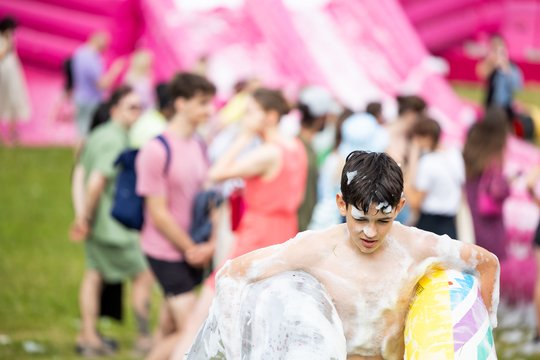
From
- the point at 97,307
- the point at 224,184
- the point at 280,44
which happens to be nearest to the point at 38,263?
the point at 97,307

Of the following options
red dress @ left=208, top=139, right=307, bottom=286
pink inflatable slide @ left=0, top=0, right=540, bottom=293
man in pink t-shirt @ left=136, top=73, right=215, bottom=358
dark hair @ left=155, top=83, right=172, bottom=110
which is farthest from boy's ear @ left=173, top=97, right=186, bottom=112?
pink inflatable slide @ left=0, top=0, right=540, bottom=293

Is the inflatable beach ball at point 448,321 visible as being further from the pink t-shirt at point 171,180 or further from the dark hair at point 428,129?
the dark hair at point 428,129

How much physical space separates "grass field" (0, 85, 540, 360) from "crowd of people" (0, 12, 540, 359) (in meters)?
0.32

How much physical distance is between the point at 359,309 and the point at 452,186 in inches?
116

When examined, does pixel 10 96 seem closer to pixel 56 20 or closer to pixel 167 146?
pixel 56 20

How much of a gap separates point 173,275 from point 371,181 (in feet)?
6.99

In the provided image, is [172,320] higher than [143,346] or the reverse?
higher

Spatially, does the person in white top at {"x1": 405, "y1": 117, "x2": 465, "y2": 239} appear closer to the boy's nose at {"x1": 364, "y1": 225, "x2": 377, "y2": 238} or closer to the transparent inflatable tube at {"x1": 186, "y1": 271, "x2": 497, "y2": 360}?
the transparent inflatable tube at {"x1": 186, "y1": 271, "x2": 497, "y2": 360}

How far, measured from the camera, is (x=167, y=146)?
4.98m

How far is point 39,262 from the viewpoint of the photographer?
25.0ft

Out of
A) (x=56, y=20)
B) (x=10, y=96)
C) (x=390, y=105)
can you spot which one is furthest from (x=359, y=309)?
(x=56, y=20)

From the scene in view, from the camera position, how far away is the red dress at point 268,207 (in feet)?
16.5

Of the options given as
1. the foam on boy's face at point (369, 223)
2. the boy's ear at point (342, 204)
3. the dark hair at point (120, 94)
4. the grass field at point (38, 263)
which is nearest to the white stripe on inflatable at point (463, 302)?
the foam on boy's face at point (369, 223)

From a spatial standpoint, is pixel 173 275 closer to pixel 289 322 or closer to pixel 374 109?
pixel 374 109
